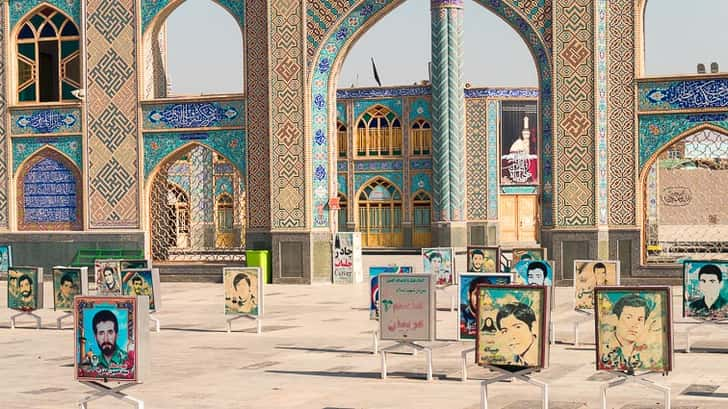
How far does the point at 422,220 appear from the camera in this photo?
38.7 m

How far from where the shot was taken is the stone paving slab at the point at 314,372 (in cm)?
932

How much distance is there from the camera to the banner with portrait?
40250 millimetres

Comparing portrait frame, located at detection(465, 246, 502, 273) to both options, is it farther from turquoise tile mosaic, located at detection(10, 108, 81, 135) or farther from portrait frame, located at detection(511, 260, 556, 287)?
turquoise tile mosaic, located at detection(10, 108, 81, 135)

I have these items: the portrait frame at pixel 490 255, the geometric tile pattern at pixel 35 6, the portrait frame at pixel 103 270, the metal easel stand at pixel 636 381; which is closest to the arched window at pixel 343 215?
the geometric tile pattern at pixel 35 6

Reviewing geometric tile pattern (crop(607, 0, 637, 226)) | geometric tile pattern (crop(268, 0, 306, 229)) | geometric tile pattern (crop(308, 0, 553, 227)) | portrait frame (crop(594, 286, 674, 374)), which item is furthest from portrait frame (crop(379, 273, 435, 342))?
geometric tile pattern (crop(268, 0, 306, 229))

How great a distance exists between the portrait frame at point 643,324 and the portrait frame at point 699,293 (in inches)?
171

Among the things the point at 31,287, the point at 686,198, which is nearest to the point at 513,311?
the point at 31,287

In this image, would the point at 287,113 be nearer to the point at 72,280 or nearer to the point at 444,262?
the point at 444,262

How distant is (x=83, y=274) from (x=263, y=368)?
484 cm

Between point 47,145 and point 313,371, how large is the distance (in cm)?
1519

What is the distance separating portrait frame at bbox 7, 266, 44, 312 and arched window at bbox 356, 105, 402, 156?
2368 centimetres

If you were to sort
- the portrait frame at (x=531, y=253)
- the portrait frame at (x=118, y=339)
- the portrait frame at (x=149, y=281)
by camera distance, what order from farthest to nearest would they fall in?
1. the portrait frame at (x=531, y=253)
2. the portrait frame at (x=149, y=281)
3. the portrait frame at (x=118, y=339)

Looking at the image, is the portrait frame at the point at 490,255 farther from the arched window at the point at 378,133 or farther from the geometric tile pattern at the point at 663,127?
the arched window at the point at 378,133

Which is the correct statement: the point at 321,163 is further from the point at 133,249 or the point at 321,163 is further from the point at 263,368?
the point at 263,368
